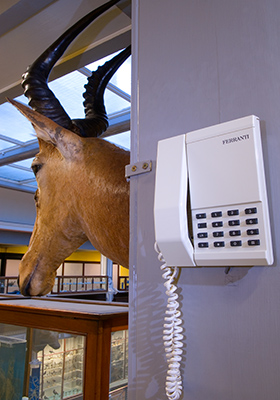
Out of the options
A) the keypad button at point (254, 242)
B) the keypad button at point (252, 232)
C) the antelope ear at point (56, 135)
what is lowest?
the keypad button at point (254, 242)

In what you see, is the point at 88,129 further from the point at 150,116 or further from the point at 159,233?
the point at 159,233

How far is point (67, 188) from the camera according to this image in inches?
50.1

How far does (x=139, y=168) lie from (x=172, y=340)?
348mm

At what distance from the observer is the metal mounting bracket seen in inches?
28.5

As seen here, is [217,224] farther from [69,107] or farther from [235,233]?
[69,107]

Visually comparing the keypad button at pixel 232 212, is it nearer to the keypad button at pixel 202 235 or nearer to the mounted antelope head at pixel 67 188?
the keypad button at pixel 202 235

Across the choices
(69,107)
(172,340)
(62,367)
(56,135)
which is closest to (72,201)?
(56,135)

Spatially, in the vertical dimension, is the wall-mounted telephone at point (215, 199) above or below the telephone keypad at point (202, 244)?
above

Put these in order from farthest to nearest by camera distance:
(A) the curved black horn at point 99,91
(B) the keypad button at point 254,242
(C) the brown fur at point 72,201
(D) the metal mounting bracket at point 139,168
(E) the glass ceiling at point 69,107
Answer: (E) the glass ceiling at point 69,107
(A) the curved black horn at point 99,91
(C) the brown fur at point 72,201
(D) the metal mounting bracket at point 139,168
(B) the keypad button at point 254,242

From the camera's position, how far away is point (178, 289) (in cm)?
63

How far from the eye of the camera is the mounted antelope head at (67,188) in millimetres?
1144

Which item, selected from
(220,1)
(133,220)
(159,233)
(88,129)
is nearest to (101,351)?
(133,220)

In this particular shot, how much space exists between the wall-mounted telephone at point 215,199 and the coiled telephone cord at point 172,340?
5 centimetres

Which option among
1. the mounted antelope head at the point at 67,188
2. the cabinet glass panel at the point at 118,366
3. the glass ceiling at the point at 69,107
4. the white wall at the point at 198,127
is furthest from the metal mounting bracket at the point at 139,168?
the glass ceiling at the point at 69,107
